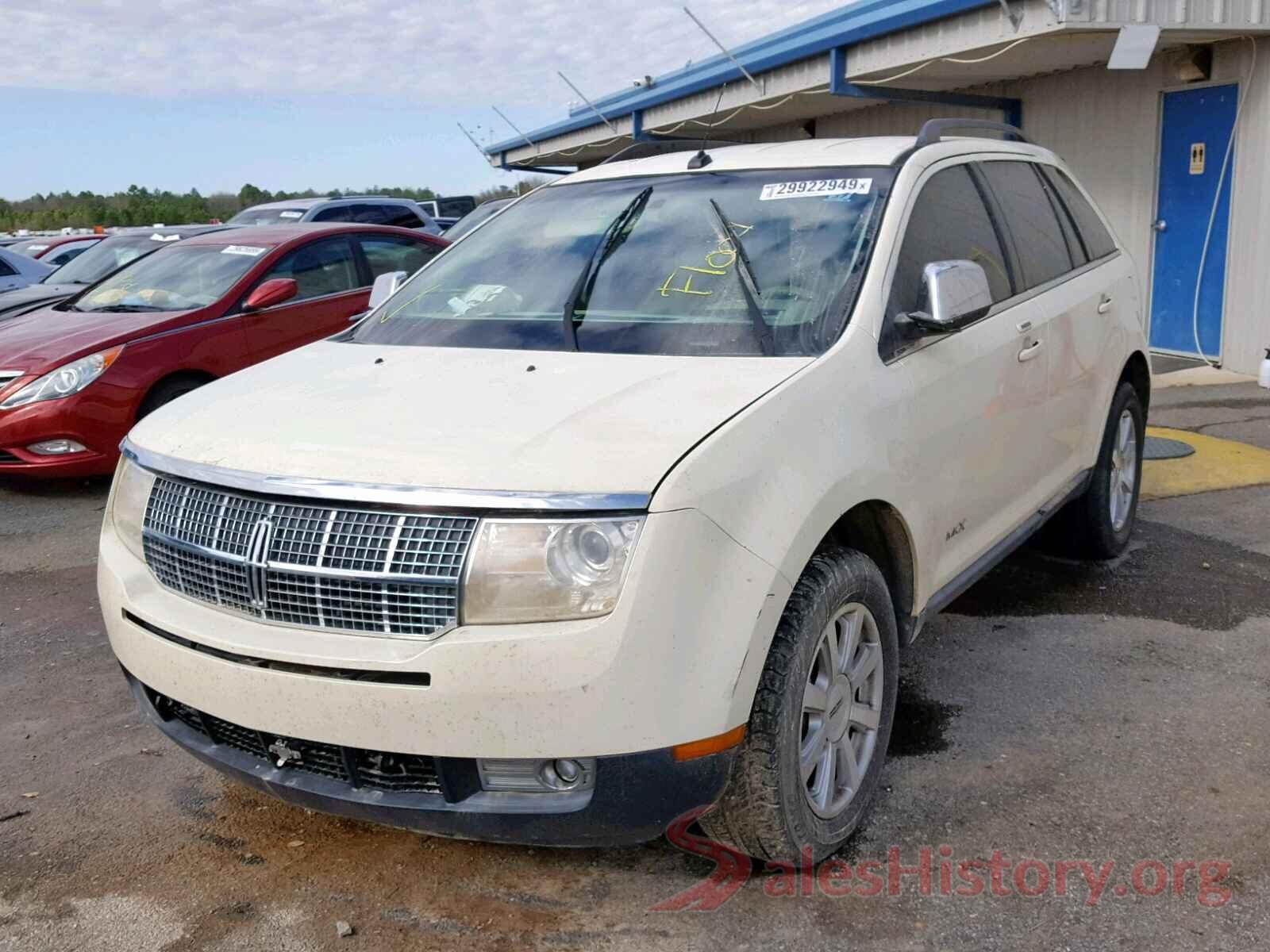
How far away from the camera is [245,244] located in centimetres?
873

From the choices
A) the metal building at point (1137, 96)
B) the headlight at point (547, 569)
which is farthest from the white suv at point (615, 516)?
the metal building at point (1137, 96)

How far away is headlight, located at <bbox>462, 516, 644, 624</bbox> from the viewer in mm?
2482

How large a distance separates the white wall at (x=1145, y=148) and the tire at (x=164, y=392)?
Result: 27.6 ft

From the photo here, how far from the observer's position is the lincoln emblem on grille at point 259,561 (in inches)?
107

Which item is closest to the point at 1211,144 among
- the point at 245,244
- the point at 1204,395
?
the point at 1204,395

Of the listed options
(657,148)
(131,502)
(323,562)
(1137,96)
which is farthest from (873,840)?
(1137,96)

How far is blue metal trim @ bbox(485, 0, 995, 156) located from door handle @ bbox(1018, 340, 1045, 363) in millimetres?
7136

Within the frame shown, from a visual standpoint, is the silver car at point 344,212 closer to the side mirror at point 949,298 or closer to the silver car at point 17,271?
the silver car at point 17,271

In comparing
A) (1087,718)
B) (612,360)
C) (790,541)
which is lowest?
(1087,718)

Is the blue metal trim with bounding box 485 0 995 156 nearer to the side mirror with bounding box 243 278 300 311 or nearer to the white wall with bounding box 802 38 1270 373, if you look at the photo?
the white wall with bounding box 802 38 1270 373

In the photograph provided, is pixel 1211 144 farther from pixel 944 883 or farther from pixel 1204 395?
pixel 944 883

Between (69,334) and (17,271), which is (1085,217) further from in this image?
(17,271)

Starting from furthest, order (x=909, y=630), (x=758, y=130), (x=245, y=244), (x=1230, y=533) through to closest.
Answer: (x=758, y=130) < (x=245, y=244) < (x=1230, y=533) < (x=909, y=630)

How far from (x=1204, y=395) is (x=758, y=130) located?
11527 millimetres
